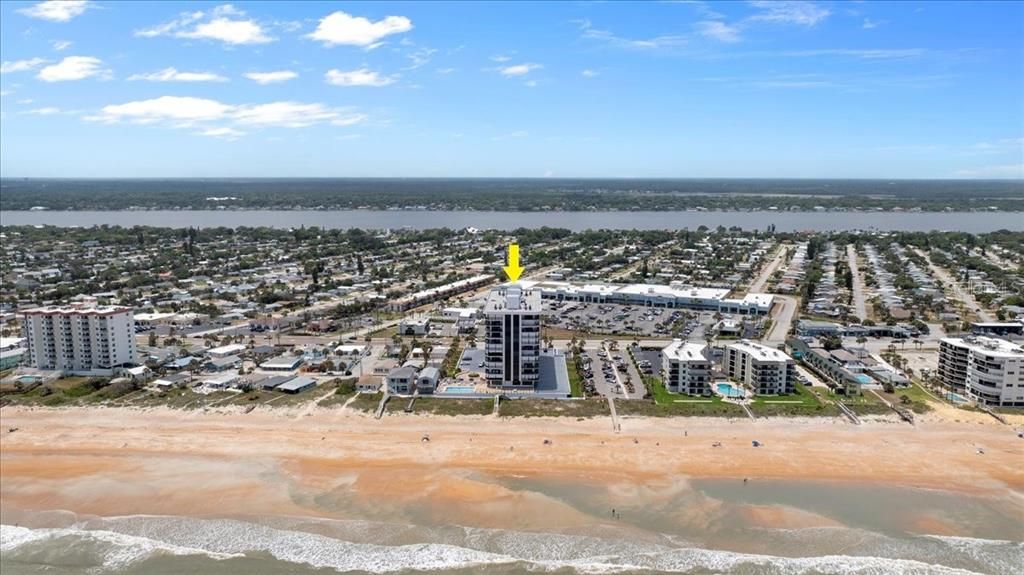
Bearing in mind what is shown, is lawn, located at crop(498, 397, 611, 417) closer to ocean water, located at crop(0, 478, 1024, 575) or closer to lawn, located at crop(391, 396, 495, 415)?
lawn, located at crop(391, 396, 495, 415)

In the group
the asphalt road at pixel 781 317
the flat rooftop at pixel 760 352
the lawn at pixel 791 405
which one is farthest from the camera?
the asphalt road at pixel 781 317

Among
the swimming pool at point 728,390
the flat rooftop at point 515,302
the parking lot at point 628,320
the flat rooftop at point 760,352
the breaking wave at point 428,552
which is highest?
the flat rooftop at point 515,302

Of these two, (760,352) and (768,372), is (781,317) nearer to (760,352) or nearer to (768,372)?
(760,352)

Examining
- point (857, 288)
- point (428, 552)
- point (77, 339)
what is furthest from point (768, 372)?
point (857, 288)

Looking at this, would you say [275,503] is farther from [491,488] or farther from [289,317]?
[289,317]

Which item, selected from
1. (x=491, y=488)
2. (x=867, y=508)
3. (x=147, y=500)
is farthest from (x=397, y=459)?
(x=867, y=508)

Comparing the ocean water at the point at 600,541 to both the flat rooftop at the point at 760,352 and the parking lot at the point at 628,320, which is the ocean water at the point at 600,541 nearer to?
the flat rooftop at the point at 760,352

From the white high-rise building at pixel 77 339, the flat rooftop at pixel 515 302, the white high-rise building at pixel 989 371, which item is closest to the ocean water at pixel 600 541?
the white high-rise building at pixel 989 371
